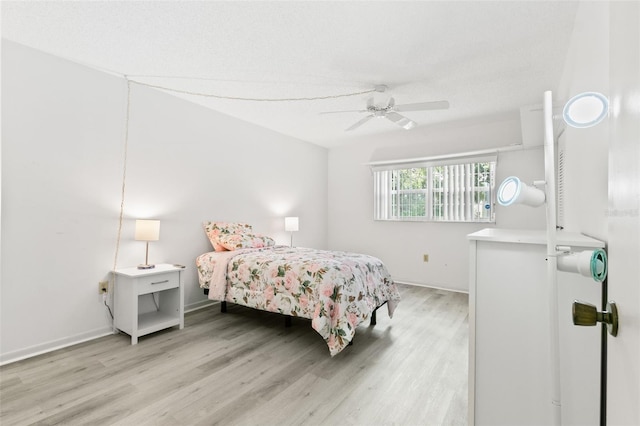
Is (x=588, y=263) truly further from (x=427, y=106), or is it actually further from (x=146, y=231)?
(x=146, y=231)

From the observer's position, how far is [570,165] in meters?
2.11

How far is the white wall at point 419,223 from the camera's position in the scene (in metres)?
4.05

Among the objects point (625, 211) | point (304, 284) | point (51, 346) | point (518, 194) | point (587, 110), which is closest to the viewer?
point (625, 211)

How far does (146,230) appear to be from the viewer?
2.80 m

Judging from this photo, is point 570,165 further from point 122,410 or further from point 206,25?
point 122,410

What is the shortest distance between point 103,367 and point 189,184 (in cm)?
195

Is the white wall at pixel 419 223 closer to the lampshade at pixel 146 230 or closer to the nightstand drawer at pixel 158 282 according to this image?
the nightstand drawer at pixel 158 282

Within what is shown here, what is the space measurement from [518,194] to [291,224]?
12.4 feet

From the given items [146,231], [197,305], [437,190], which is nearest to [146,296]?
[197,305]

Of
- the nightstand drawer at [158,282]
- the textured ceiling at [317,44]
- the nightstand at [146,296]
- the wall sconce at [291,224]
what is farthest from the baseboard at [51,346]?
the wall sconce at [291,224]

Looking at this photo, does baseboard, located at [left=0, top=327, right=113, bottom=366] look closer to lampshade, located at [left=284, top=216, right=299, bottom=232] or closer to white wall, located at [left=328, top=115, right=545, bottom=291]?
lampshade, located at [left=284, top=216, right=299, bottom=232]

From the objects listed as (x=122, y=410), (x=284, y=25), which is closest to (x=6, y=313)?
(x=122, y=410)

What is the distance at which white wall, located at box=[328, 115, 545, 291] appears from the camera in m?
4.05

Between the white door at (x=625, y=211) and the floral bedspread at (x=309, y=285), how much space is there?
187 centimetres
